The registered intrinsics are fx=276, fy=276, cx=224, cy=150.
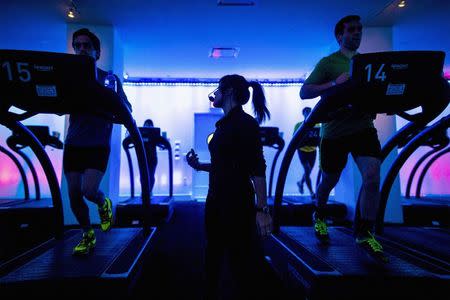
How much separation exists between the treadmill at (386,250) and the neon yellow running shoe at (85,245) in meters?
1.43

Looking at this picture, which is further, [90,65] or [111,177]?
[111,177]

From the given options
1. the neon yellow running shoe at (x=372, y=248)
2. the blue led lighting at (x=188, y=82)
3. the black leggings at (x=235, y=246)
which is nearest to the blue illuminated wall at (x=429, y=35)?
the blue led lighting at (x=188, y=82)

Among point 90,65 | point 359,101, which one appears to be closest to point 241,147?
point 359,101

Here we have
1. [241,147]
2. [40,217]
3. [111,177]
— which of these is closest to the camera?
[241,147]

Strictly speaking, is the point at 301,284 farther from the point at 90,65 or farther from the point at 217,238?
the point at 90,65

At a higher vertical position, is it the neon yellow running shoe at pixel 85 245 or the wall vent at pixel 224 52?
the wall vent at pixel 224 52

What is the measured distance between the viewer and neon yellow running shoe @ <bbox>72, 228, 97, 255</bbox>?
1909mm

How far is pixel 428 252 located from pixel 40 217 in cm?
411

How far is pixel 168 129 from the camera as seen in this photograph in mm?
7156

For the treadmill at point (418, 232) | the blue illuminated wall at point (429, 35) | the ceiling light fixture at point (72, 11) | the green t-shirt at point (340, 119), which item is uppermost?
the blue illuminated wall at point (429, 35)

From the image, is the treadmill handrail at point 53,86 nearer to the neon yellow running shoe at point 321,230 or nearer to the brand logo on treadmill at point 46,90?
the brand logo on treadmill at point 46,90

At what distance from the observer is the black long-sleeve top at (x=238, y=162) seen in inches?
51.2

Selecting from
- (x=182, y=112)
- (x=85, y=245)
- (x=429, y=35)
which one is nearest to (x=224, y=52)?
(x=182, y=112)

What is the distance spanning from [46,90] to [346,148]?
193 centimetres
